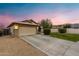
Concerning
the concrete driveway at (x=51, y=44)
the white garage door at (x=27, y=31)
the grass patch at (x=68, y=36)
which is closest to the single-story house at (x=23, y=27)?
the white garage door at (x=27, y=31)

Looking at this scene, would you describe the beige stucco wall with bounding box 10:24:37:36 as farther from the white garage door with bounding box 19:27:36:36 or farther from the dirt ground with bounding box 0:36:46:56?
the dirt ground with bounding box 0:36:46:56

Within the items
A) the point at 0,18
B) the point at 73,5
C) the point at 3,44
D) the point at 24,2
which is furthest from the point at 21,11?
the point at 73,5

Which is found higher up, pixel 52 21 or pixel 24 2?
pixel 24 2

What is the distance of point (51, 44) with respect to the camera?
3777 millimetres

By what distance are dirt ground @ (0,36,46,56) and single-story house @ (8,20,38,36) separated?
0.15 meters

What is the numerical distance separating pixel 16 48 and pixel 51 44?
2.20 ft

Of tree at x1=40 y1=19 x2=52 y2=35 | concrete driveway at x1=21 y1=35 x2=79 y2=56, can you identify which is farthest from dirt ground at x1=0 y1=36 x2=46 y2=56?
tree at x1=40 y1=19 x2=52 y2=35

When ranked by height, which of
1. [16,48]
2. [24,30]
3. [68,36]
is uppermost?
[24,30]

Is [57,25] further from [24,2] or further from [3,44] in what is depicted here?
[3,44]

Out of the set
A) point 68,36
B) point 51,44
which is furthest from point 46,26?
point 68,36

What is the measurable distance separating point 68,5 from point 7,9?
45.8 inches

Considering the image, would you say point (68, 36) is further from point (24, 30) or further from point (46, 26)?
point (24, 30)

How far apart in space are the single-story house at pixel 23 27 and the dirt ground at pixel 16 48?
15 centimetres

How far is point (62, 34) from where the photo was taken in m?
3.76
